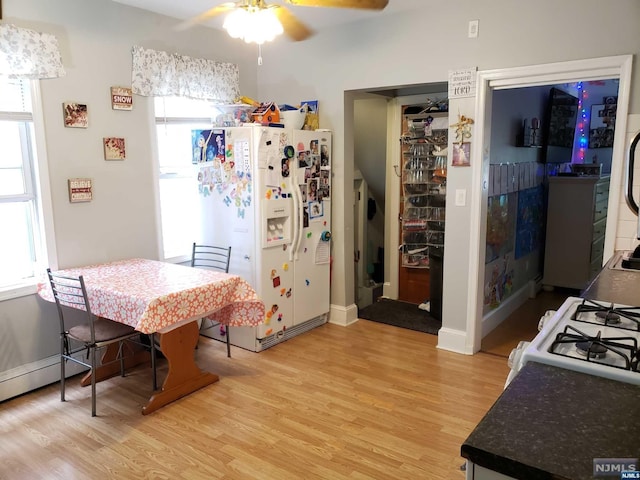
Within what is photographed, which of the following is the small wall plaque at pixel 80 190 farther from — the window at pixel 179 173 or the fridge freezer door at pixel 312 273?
the fridge freezer door at pixel 312 273

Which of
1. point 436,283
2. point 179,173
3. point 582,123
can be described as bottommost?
point 436,283

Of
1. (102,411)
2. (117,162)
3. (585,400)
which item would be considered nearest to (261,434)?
(102,411)

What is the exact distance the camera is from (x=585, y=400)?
3.54 feet

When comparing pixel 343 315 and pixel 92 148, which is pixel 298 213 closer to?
pixel 343 315

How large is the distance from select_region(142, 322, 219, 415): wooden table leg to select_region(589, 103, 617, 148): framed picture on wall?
5.56m

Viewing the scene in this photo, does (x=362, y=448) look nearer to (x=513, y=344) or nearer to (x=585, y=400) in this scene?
(x=585, y=400)

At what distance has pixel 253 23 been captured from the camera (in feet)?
7.59

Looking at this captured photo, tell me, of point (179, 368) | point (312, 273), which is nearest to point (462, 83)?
point (312, 273)

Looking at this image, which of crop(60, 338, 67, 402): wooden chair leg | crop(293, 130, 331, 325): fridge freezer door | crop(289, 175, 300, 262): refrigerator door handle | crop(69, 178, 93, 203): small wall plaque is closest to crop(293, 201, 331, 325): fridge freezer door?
crop(293, 130, 331, 325): fridge freezer door

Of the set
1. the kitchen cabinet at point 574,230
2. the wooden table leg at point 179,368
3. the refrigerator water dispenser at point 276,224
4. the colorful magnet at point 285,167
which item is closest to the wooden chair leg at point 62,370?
the wooden table leg at point 179,368

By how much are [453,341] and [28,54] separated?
354cm

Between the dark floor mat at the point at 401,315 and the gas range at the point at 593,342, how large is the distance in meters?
2.64

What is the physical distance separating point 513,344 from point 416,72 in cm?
233

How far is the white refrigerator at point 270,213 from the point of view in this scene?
3635 mm
